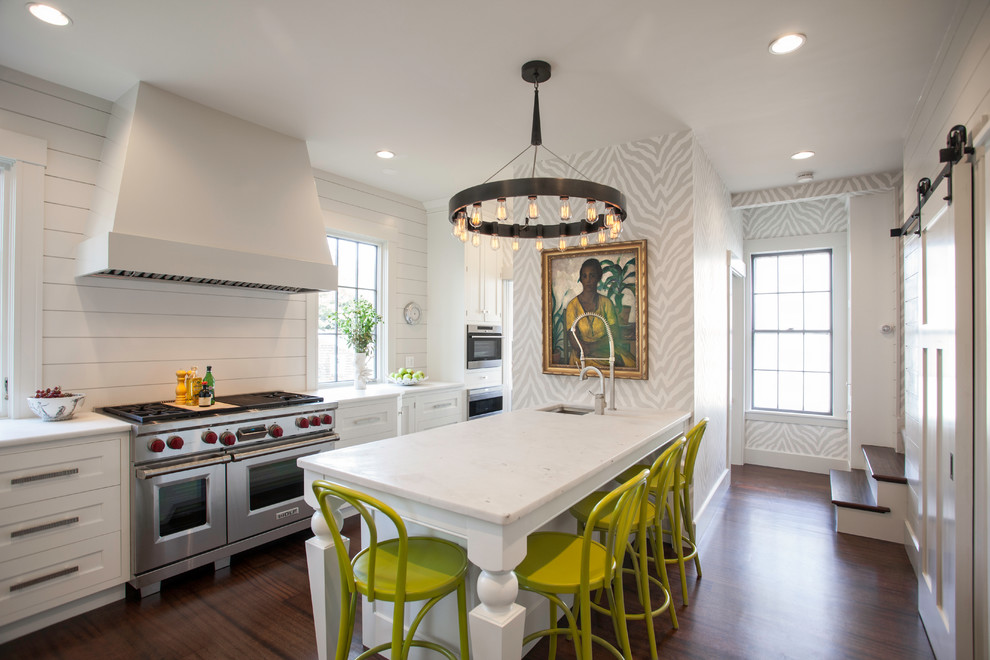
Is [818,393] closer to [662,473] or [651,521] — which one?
[651,521]

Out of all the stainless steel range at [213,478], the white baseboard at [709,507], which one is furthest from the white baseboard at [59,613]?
the white baseboard at [709,507]

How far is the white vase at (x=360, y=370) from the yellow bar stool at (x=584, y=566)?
259 cm

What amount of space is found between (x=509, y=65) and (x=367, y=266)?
2.60 metres

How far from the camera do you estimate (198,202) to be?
113 inches

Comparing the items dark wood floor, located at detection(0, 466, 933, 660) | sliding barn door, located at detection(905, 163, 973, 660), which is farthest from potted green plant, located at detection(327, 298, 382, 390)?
sliding barn door, located at detection(905, 163, 973, 660)

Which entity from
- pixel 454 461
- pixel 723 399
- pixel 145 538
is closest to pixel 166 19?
pixel 454 461

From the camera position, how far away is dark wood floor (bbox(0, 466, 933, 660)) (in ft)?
6.98

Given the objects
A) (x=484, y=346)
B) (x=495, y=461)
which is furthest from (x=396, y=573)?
(x=484, y=346)

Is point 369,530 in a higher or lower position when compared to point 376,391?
lower

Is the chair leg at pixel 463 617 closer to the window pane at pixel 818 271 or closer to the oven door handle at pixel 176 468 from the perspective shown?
the oven door handle at pixel 176 468

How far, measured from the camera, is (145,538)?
8.16ft

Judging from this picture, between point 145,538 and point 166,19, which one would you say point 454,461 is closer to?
point 145,538

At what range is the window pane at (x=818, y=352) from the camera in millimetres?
5039

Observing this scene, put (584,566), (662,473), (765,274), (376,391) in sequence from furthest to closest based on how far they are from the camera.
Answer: (765,274)
(376,391)
(662,473)
(584,566)
